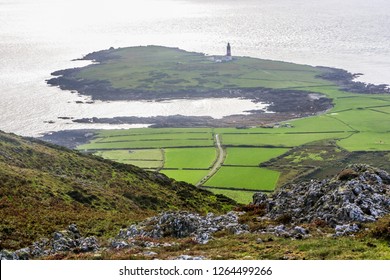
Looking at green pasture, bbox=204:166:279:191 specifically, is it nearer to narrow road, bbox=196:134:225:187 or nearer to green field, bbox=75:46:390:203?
green field, bbox=75:46:390:203

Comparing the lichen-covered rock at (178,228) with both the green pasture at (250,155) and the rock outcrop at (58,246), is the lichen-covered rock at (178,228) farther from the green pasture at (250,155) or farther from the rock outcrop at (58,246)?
the green pasture at (250,155)

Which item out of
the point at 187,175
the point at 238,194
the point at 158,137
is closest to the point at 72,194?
the point at 238,194

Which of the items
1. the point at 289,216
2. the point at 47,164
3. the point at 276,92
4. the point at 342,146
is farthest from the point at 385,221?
the point at 276,92

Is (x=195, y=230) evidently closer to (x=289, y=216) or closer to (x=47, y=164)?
(x=289, y=216)

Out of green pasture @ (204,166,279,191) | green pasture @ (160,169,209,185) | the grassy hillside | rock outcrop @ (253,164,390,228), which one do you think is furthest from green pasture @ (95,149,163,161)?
rock outcrop @ (253,164,390,228)

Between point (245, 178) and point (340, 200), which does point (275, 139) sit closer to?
point (245, 178)

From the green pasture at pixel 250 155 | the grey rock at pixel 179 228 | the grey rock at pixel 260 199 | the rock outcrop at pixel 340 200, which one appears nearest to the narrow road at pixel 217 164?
the green pasture at pixel 250 155
